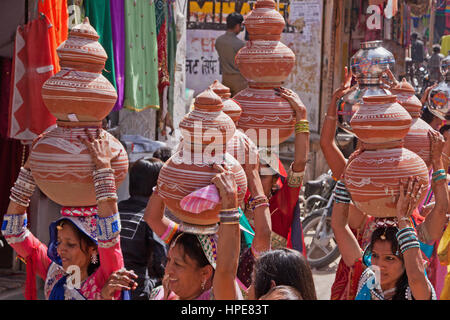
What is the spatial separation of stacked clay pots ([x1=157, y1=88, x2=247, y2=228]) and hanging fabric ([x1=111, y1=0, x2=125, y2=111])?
3585mm

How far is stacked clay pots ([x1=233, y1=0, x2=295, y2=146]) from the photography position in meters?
3.77

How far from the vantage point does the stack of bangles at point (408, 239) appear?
2.75 m

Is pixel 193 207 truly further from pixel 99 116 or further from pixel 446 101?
pixel 446 101

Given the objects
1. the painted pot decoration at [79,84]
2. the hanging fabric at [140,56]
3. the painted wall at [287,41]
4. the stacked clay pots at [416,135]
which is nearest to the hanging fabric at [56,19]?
the hanging fabric at [140,56]

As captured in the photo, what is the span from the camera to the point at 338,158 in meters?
3.67

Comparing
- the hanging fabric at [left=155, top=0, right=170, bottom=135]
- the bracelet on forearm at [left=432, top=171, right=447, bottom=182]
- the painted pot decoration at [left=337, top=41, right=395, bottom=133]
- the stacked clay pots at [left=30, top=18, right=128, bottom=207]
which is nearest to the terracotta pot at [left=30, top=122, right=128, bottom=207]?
the stacked clay pots at [left=30, top=18, right=128, bottom=207]

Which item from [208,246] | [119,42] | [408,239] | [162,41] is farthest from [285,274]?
[162,41]

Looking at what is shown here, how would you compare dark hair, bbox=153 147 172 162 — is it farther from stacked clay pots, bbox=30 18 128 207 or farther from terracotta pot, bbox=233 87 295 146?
stacked clay pots, bbox=30 18 128 207

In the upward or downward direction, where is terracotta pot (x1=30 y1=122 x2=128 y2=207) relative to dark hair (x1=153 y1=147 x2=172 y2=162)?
upward

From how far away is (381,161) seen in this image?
2891 mm

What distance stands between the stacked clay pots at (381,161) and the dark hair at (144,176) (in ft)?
4.79

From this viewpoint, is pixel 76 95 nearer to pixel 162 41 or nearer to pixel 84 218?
pixel 84 218
